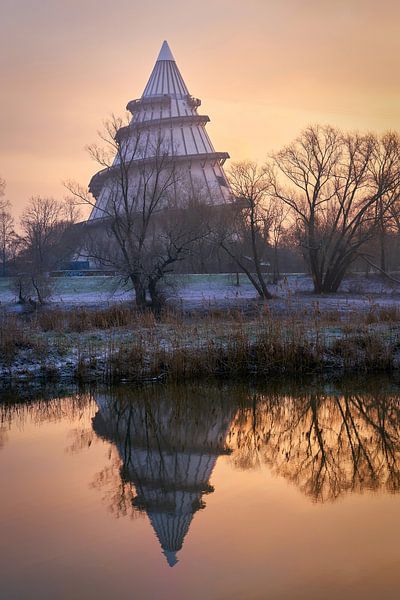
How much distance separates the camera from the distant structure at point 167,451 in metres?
7.68

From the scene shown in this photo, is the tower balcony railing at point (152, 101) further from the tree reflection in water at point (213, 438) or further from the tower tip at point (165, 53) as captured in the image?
the tree reflection in water at point (213, 438)

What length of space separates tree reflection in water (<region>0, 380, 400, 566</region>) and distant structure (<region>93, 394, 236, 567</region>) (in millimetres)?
15

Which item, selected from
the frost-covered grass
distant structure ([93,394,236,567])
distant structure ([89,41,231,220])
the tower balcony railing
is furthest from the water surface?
the tower balcony railing

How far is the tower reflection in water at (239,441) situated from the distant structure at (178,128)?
1750 inches

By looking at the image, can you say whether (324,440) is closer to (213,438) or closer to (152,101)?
(213,438)

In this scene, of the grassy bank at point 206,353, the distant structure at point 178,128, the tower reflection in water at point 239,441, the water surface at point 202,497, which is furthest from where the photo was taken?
the distant structure at point 178,128

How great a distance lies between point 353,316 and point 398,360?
9.47 ft

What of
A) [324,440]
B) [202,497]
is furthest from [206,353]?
[202,497]

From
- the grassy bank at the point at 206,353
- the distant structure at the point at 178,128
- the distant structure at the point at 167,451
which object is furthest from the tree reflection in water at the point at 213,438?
the distant structure at the point at 178,128

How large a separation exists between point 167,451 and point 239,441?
1179 mm

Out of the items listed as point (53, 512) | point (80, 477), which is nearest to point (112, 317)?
point (80, 477)

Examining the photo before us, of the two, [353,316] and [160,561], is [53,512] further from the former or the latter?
[353,316]

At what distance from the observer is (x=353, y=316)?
1917 centimetres

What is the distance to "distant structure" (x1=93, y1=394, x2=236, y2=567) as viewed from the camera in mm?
7684
